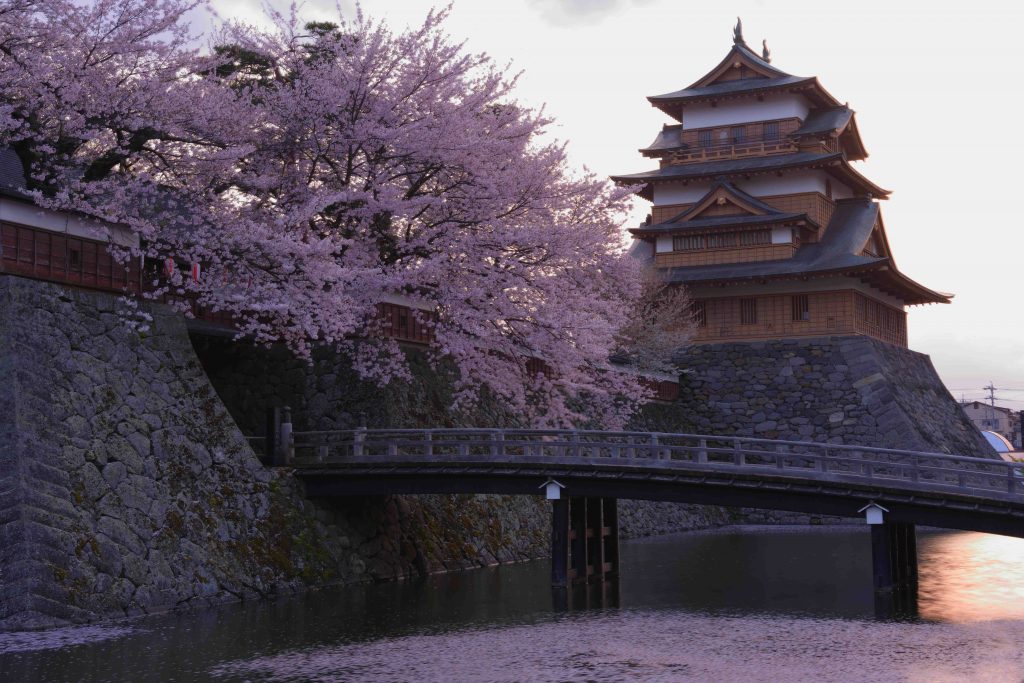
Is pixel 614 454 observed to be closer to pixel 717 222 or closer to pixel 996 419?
pixel 717 222

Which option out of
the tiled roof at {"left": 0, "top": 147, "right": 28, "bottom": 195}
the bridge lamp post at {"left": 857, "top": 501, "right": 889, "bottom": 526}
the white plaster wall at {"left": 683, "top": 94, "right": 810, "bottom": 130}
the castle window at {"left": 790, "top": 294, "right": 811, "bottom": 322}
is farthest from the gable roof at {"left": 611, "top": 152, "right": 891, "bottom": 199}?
the tiled roof at {"left": 0, "top": 147, "right": 28, "bottom": 195}

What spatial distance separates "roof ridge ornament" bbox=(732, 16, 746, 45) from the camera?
177 ft

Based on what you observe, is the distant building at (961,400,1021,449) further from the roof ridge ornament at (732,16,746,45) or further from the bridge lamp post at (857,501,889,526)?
the bridge lamp post at (857,501,889,526)

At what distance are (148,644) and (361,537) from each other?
32.0 feet

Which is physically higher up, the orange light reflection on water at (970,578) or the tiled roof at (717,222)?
the tiled roof at (717,222)

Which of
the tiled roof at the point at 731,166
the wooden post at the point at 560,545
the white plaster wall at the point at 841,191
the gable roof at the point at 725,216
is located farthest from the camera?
the white plaster wall at the point at 841,191

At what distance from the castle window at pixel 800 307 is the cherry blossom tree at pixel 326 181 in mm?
16922

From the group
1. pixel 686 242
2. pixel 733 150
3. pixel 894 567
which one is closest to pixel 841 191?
pixel 733 150

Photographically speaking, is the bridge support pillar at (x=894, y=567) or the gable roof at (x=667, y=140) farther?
the gable roof at (x=667, y=140)

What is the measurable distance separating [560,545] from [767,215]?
2513 cm

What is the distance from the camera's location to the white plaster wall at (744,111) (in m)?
51.5

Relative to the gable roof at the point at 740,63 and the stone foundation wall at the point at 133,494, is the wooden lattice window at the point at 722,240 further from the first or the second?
the stone foundation wall at the point at 133,494

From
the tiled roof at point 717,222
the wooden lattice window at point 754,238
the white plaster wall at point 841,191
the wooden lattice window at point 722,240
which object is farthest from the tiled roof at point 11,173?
the white plaster wall at point 841,191

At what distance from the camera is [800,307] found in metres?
48.3
